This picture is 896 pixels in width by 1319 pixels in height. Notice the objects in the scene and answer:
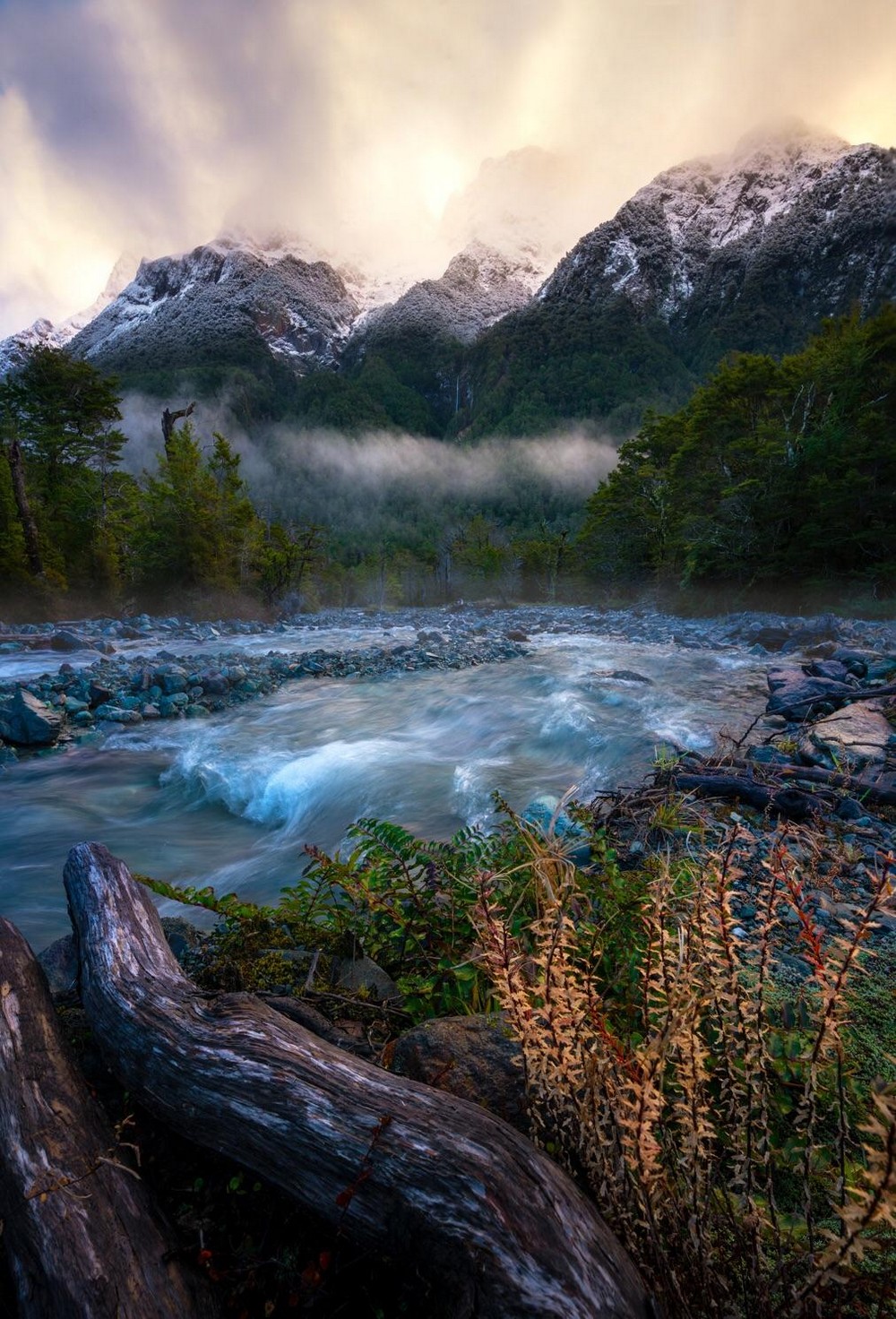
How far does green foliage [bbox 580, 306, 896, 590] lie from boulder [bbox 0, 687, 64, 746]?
93.2ft

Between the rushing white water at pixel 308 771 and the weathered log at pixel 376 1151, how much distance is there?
147 inches

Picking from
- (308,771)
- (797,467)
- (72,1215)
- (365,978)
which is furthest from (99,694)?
(797,467)

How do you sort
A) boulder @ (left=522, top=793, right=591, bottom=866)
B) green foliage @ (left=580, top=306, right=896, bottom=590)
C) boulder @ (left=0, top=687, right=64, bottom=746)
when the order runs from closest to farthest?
boulder @ (left=522, top=793, right=591, bottom=866)
boulder @ (left=0, top=687, right=64, bottom=746)
green foliage @ (left=580, top=306, right=896, bottom=590)

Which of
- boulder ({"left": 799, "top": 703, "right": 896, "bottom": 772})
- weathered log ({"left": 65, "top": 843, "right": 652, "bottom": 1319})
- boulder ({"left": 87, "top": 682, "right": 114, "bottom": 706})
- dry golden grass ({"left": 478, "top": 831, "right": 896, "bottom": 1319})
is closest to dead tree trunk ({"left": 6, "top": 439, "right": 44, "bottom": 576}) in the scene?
boulder ({"left": 87, "top": 682, "right": 114, "bottom": 706})

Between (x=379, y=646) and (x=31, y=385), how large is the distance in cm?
2668

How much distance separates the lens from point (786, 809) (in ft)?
15.7

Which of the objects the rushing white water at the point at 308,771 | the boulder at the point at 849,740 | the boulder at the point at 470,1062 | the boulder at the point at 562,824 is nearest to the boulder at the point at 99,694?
the rushing white water at the point at 308,771

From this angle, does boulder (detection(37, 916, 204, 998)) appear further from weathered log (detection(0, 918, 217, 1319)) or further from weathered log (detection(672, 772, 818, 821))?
weathered log (detection(672, 772, 818, 821))

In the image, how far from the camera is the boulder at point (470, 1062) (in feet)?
6.27

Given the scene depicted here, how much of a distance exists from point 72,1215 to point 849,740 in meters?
7.08

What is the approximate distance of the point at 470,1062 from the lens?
1997 mm

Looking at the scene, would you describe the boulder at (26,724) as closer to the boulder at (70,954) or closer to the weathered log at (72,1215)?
the boulder at (70,954)

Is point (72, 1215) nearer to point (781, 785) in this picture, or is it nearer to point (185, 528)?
point (781, 785)

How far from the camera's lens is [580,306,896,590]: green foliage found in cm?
2423
